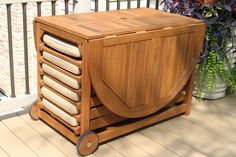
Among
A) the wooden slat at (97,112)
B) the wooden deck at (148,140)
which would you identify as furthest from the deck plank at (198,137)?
the wooden slat at (97,112)

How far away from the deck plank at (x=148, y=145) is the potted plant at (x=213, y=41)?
2.91 feet

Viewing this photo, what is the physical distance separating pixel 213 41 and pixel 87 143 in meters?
1.46

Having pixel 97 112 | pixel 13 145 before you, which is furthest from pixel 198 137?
pixel 13 145

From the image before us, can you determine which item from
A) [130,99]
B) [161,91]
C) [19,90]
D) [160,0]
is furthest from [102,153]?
[19,90]

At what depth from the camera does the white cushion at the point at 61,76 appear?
93.7 inches

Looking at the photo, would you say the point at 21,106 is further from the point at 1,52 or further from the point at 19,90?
the point at 1,52

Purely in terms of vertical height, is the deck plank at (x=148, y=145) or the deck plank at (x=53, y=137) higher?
the deck plank at (x=53, y=137)

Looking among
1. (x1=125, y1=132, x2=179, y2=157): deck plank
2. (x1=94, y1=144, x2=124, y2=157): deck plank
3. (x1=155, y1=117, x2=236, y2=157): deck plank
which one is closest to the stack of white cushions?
(x1=94, y1=144, x2=124, y2=157): deck plank

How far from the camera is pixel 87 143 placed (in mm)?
2463

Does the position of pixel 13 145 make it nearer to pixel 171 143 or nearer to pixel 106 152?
pixel 106 152

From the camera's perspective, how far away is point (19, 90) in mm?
7672

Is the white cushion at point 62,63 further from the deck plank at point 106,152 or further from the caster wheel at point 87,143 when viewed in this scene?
the deck plank at point 106,152

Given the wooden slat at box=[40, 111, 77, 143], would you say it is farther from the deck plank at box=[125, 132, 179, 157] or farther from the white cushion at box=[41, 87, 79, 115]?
the deck plank at box=[125, 132, 179, 157]

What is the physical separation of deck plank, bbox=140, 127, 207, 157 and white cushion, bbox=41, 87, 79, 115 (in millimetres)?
645
